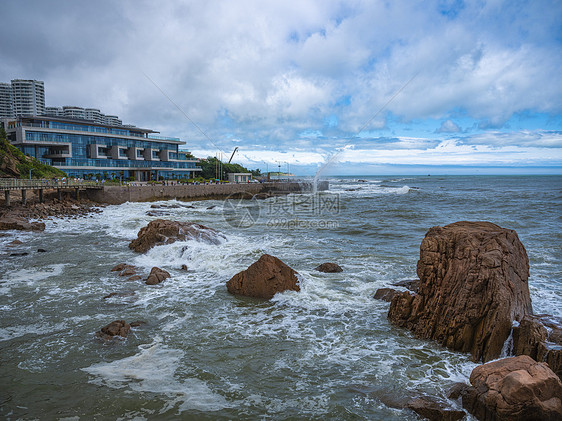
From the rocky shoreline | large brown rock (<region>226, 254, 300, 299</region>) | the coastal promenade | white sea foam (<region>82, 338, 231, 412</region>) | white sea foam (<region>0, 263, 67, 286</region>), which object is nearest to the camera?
the rocky shoreline

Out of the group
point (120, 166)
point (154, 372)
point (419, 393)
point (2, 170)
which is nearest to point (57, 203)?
point (2, 170)

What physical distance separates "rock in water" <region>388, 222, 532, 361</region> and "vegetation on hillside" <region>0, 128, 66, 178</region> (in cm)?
5134

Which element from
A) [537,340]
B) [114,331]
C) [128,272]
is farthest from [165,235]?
[537,340]

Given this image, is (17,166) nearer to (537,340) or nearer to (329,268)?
(329,268)

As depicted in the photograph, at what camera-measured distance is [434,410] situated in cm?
702

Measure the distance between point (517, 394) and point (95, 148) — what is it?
74.8 meters

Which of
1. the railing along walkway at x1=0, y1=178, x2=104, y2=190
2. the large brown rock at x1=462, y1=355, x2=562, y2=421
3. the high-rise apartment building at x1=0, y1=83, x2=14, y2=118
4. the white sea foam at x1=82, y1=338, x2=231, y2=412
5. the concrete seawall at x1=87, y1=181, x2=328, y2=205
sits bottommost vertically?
the white sea foam at x1=82, y1=338, x2=231, y2=412

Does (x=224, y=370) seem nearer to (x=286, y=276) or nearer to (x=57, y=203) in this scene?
(x=286, y=276)

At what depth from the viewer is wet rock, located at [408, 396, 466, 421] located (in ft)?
22.6

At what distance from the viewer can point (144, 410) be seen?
723 centimetres

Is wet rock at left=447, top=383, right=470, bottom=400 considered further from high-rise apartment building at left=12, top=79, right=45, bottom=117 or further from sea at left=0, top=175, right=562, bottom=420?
high-rise apartment building at left=12, top=79, right=45, bottom=117

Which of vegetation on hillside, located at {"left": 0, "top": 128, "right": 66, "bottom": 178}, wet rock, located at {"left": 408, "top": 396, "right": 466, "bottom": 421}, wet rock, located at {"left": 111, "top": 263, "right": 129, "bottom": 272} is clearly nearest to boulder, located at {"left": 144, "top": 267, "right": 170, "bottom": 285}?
wet rock, located at {"left": 111, "top": 263, "right": 129, "bottom": 272}

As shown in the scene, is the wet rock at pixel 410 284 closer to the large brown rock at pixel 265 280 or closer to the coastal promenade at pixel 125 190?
the large brown rock at pixel 265 280

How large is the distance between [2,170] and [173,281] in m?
43.6
